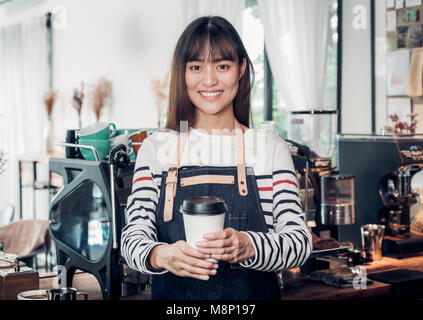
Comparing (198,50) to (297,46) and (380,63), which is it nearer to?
(297,46)

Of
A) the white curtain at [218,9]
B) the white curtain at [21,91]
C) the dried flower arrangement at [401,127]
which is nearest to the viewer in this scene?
the dried flower arrangement at [401,127]

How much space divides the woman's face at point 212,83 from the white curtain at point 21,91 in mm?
5449

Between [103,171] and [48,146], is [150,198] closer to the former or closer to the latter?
[103,171]

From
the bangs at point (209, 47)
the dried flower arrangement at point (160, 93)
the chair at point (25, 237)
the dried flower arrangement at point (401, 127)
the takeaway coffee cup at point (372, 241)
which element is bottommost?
the chair at point (25, 237)

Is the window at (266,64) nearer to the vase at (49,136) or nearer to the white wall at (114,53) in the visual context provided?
the white wall at (114,53)

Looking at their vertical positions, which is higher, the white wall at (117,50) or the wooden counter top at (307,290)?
the white wall at (117,50)

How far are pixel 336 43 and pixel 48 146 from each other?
3055mm

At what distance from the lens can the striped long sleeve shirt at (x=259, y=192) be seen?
42.9 inches

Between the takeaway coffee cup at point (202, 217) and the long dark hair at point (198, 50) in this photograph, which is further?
the long dark hair at point (198, 50)

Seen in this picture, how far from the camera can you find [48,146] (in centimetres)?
582

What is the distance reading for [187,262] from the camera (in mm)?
977

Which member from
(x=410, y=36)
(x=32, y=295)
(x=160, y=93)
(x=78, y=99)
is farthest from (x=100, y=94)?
(x=32, y=295)

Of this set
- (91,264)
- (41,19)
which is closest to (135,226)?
(91,264)

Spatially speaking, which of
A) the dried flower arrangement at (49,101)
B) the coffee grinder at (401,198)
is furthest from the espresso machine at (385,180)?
the dried flower arrangement at (49,101)
